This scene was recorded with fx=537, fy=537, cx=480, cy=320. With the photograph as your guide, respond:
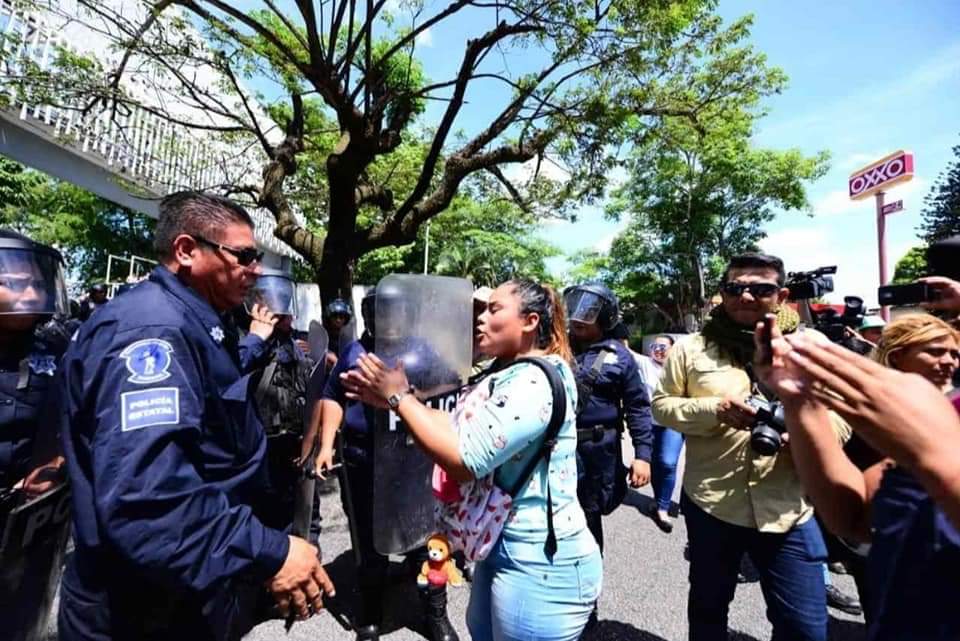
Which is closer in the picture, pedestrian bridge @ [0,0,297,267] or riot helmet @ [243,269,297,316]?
riot helmet @ [243,269,297,316]

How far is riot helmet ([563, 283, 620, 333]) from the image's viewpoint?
3.05 metres

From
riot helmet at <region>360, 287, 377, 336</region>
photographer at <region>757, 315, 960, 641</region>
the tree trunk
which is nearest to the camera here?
photographer at <region>757, 315, 960, 641</region>

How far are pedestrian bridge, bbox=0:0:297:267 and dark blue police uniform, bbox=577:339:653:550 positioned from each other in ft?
22.0

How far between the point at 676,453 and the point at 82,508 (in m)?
4.55

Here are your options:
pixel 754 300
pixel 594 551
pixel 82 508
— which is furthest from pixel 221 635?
pixel 754 300

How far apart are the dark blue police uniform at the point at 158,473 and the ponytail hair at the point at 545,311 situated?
87cm

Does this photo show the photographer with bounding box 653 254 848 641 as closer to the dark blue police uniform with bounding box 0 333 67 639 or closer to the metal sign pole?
the dark blue police uniform with bounding box 0 333 67 639

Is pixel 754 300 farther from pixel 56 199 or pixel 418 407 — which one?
pixel 56 199

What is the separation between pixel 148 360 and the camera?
4.06 ft

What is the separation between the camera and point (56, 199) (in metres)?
21.6

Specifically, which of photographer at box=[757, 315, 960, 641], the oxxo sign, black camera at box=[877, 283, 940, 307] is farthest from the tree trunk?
the oxxo sign

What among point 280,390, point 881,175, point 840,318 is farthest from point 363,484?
point 881,175

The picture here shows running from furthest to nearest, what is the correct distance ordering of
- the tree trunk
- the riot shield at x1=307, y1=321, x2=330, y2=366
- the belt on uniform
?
the tree trunk < the riot shield at x1=307, y1=321, x2=330, y2=366 < the belt on uniform

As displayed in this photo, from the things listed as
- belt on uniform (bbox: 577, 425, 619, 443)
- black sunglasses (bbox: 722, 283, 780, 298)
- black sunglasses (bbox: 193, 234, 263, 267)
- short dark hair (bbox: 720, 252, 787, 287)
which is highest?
short dark hair (bbox: 720, 252, 787, 287)
